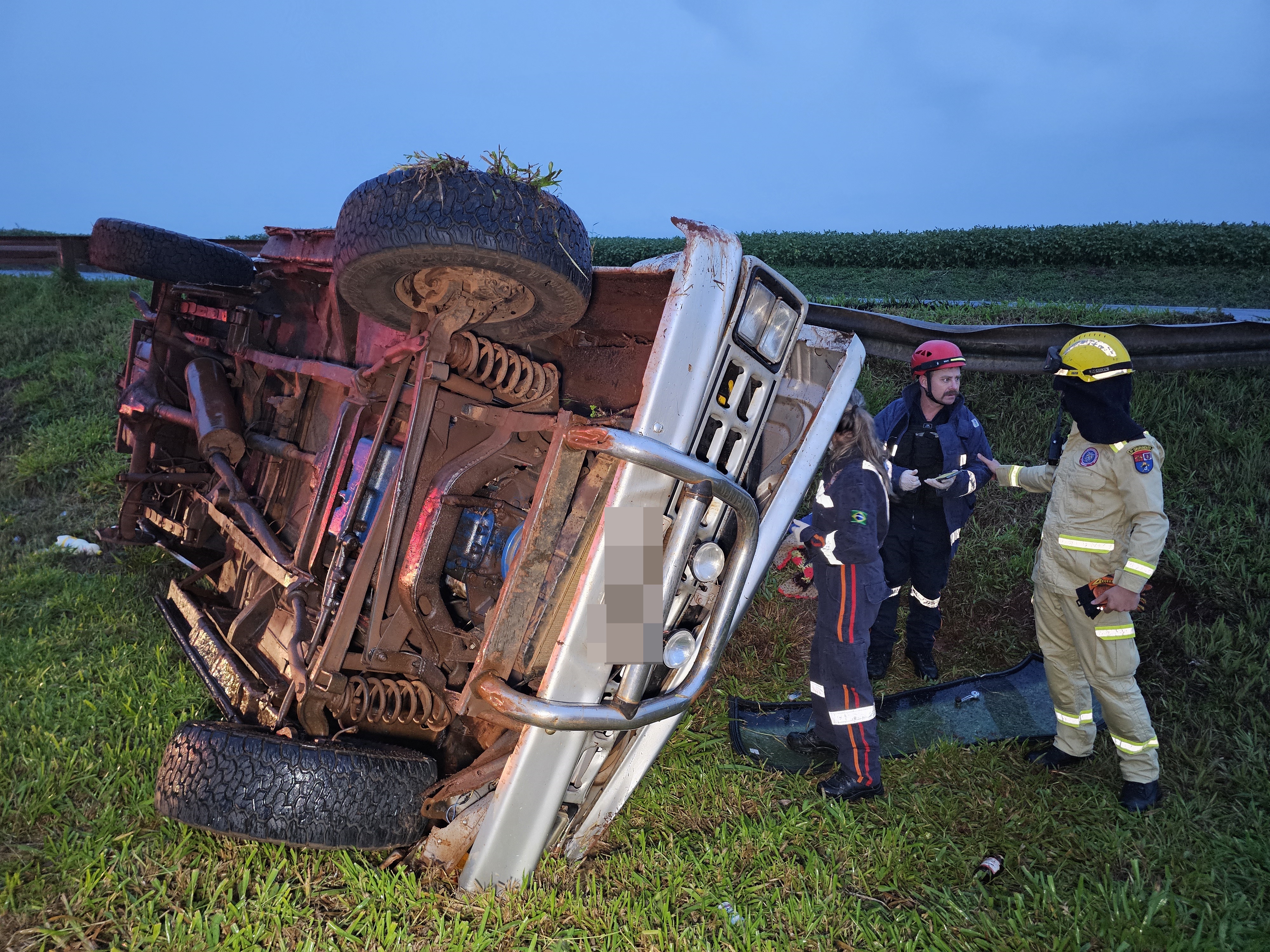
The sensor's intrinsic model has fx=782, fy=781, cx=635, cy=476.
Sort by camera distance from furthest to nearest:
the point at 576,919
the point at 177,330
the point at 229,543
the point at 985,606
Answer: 1. the point at 985,606
2. the point at 177,330
3. the point at 229,543
4. the point at 576,919

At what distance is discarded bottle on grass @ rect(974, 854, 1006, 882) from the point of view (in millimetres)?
2484

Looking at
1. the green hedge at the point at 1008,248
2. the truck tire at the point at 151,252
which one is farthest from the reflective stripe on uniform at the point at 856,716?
the green hedge at the point at 1008,248

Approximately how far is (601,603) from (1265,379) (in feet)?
16.3

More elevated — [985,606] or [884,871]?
[985,606]

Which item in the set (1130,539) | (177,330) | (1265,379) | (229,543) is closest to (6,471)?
(177,330)

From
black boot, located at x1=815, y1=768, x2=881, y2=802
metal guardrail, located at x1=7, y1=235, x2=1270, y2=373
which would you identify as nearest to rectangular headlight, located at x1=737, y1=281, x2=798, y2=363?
black boot, located at x1=815, y1=768, x2=881, y2=802

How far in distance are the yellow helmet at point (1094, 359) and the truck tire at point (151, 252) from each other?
13.1 feet

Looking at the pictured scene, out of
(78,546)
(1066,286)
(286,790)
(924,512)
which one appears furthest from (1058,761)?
(1066,286)

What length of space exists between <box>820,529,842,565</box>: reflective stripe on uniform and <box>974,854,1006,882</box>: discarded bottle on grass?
110cm

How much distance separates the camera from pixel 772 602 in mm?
4523

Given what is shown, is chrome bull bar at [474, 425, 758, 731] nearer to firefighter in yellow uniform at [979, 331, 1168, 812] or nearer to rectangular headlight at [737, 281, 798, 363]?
rectangular headlight at [737, 281, 798, 363]

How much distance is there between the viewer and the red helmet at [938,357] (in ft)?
13.0

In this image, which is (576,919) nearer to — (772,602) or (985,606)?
(772,602)

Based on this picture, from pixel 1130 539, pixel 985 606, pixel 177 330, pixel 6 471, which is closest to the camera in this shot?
pixel 1130 539
